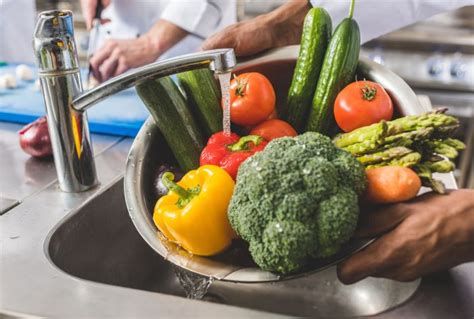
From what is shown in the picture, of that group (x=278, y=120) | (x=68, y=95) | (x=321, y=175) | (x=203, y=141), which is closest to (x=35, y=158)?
(x=68, y=95)

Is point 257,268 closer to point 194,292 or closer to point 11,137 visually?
point 194,292

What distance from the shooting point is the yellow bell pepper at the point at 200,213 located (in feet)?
1.91

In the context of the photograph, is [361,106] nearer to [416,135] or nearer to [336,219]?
[416,135]

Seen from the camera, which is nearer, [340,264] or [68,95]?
[340,264]

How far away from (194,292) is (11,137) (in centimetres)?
59

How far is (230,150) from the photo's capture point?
0.67 meters

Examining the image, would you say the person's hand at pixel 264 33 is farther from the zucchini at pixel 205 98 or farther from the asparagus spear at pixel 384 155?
the asparagus spear at pixel 384 155

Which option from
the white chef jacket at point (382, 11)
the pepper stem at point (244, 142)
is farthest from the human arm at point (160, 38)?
the pepper stem at point (244, 142)

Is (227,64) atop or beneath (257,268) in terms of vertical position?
atop

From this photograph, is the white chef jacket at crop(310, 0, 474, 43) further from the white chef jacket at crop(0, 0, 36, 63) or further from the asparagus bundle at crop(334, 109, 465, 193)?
the white chef jacket at crop(0, 0, 36, 63)

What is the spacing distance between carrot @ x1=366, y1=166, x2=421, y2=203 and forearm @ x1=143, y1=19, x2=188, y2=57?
1.06 metres

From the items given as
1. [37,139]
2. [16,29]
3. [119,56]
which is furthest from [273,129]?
[16,29]

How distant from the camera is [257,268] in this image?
0.58m

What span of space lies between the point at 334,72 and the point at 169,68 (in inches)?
9.5
